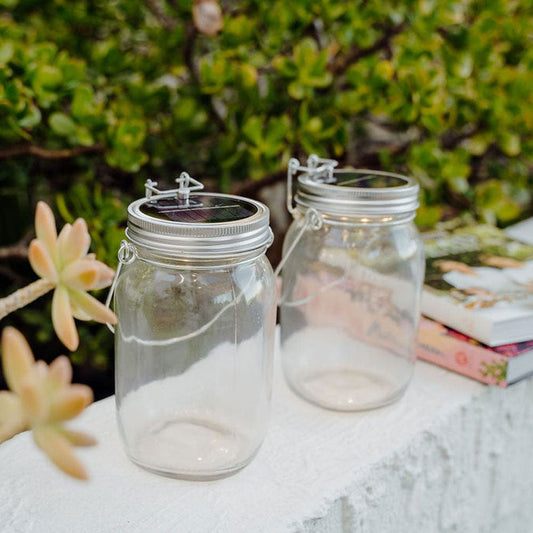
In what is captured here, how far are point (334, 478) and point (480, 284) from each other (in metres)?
0.43

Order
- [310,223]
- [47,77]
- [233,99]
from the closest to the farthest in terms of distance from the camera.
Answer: [310,223]
[47,77]
[233,99]

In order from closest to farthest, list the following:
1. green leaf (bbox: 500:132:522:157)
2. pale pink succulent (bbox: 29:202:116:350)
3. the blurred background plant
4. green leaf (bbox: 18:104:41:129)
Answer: pale pink succulent (bbox: 29:202:116:350) < green leaf (bbox: 18:104:41:129) < the blurred background plant < green leaf (bbox: 500:132:522:157)

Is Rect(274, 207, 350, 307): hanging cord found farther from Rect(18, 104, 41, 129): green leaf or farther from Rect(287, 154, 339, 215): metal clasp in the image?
Rect(18, 104, 41, 129): green leaf

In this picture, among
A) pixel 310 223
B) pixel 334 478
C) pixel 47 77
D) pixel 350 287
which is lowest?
pixel 334 478

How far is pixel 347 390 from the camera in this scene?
0.79 metres

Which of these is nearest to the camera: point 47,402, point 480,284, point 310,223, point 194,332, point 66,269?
point 47,402

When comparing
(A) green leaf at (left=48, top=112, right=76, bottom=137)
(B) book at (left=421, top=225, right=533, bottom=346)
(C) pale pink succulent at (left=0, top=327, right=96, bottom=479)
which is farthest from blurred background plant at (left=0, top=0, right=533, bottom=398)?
(C) pale pink succulent at (left=0, top=327, right=96, bottom=479)

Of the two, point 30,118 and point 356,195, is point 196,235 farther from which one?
point 30,118

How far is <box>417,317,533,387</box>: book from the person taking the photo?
32.4 inches

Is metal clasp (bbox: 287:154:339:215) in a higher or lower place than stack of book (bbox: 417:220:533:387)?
higher

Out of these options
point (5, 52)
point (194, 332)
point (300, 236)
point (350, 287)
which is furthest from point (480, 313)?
point (5, 52)

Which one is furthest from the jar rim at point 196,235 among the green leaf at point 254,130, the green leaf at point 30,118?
the green leaf at point 254,130

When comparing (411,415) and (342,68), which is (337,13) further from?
(411,415)

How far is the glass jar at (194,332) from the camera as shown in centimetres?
56
